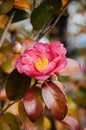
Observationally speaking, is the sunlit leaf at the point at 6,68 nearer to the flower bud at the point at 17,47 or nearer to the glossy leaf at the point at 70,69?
the flower bud at the point at 17,47

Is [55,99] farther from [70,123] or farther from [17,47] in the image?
[17,47]

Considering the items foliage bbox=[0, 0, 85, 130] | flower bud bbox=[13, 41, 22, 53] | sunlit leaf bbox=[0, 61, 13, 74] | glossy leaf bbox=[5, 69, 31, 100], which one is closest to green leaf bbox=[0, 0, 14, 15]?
foliage bbox=[0, 0, 85, 130]

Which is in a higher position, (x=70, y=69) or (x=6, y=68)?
(x=70, y=69)

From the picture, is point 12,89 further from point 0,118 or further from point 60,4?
point 60,4

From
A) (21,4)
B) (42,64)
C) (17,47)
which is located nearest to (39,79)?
(42,64)

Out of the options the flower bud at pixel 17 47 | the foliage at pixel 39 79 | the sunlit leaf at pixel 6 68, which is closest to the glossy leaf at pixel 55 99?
the foliage at pixel 39 79

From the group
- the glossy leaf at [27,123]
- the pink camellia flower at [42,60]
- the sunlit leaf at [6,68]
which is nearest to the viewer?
the pink camellia flower at [42,60]

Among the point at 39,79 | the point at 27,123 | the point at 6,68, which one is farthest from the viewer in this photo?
the point at 6,68

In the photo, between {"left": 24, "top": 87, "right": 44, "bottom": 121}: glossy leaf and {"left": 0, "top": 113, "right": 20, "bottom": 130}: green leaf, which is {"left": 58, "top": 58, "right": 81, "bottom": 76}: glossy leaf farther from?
{"left": 0, "top": 113, "right": 20, "bottom": 130}: green leaf
